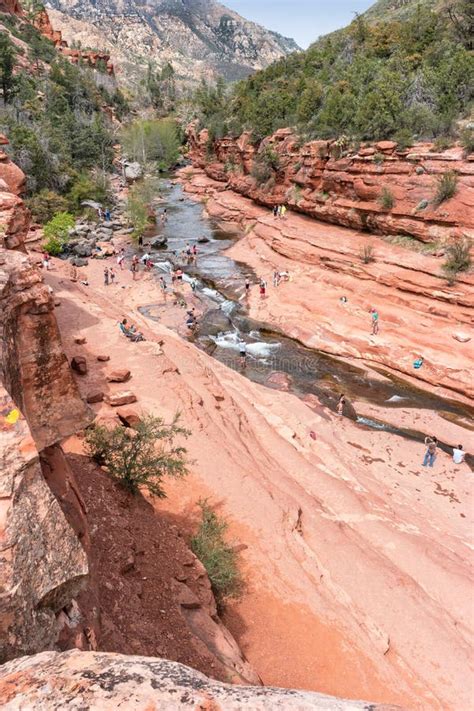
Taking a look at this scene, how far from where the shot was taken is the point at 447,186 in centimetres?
2402

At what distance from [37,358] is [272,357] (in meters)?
17.6

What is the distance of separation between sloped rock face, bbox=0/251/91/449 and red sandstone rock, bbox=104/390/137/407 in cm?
742

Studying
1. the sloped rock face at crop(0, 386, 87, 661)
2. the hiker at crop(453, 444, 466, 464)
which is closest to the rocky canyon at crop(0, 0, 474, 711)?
the sloped rock face at crop(0, 386, 87, 661)

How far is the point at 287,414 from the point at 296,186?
2825 centimetres

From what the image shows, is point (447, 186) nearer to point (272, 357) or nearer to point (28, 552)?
point (272, 357)

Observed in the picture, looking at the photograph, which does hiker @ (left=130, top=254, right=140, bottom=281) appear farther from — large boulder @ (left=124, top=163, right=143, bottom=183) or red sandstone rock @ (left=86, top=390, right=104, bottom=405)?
large boulder @ (left=124, top=163, right=143, bottom=183)

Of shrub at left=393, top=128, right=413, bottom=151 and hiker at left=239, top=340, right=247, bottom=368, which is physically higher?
shrub at left=393, top=128, right=413, bottom=151

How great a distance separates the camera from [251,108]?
50.7m

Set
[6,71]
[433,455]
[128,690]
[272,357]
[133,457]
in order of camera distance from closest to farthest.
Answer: [128,690]
[133,457]
[433,455]
[272,357]
[6,71]

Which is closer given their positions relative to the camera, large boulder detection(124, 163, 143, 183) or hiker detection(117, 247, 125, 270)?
hiker detection(117, 247, 125, 270)

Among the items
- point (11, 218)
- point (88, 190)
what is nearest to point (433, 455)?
point (11, 218)

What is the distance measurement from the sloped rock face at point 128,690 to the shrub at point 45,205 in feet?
125

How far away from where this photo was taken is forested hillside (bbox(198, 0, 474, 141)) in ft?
97.0

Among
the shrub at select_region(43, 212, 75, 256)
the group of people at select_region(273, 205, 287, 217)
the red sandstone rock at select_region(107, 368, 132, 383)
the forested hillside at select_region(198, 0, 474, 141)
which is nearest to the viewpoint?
the red sandstone rock at select_region(107, 368, 132, 383)
